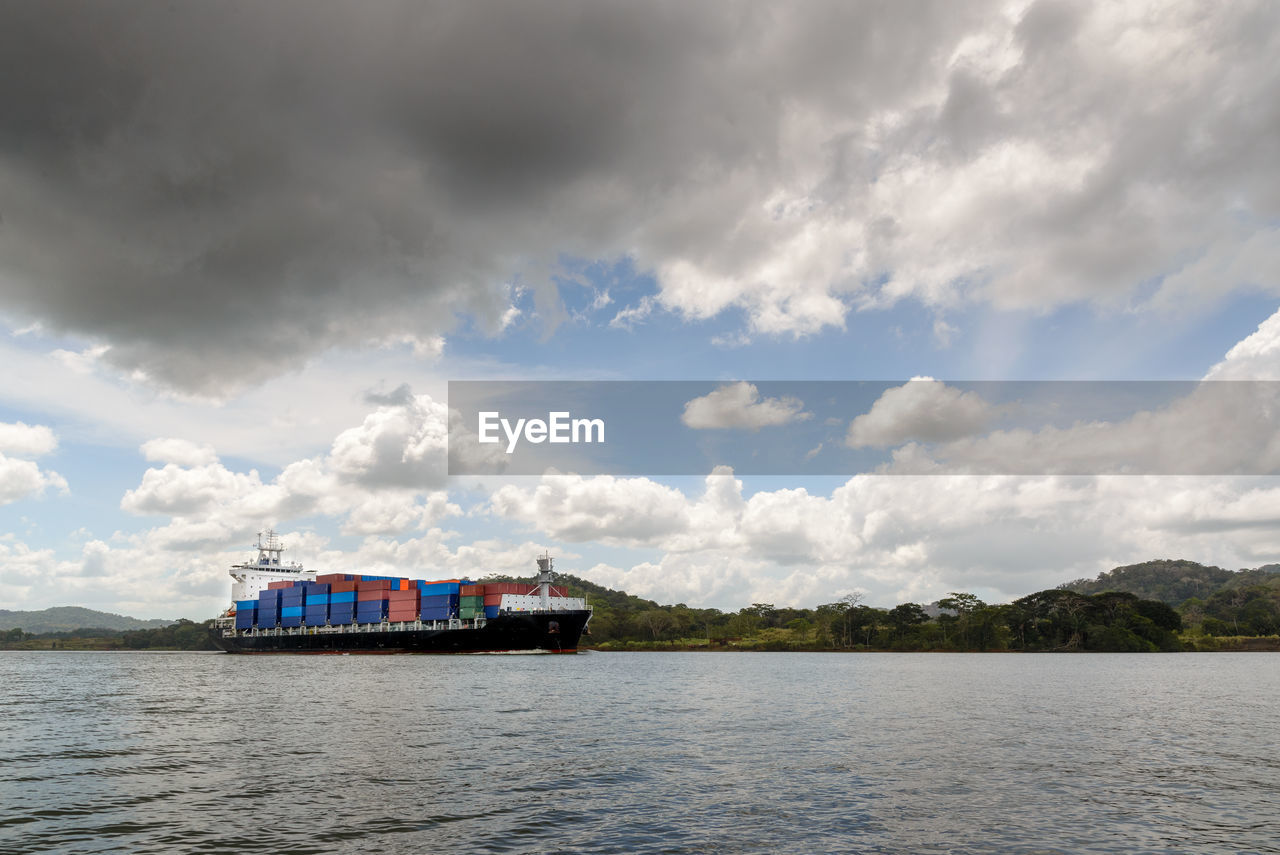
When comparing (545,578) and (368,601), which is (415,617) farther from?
(545,578)

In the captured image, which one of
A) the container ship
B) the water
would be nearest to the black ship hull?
the container ship

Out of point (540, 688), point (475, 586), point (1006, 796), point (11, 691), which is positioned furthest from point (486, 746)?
point (475, 586)

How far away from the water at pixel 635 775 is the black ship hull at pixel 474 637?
264 ft

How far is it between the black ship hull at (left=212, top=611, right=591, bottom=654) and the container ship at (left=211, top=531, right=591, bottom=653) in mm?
197

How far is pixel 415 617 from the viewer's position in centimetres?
15325

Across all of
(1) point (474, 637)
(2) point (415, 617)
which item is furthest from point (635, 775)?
(2) point (415, 617)

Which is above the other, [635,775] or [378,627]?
[635,775]

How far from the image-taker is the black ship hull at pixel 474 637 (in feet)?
463

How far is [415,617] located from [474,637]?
17259 millimetres

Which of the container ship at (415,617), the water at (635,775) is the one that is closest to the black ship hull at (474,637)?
the container ship at (415,617)

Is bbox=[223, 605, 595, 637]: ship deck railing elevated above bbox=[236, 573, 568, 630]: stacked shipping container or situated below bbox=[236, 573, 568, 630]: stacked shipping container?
below

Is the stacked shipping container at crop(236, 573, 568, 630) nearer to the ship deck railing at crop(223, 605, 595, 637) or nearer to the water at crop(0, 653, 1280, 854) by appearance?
the ship deck railing at crop(223, 605, 595, 637)

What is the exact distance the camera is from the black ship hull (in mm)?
141250

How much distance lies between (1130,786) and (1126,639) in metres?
203
